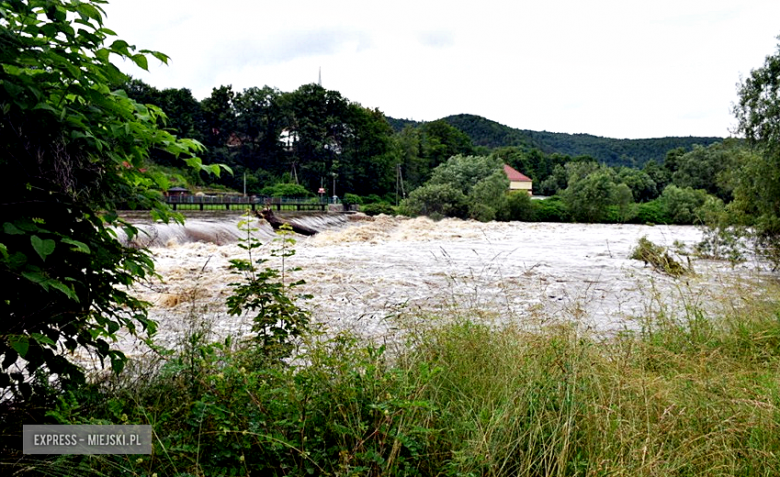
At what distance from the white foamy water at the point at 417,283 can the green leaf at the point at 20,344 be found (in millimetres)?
1731

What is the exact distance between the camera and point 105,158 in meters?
2.32

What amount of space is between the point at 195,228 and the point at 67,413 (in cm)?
1968

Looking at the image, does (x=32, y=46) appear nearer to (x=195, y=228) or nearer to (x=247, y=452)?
(x=247, y=452)

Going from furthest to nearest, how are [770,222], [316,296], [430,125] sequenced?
[430,125] < [770,222] < [316,296]

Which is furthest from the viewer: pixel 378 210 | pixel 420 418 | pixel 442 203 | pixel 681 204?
pixel 681 204

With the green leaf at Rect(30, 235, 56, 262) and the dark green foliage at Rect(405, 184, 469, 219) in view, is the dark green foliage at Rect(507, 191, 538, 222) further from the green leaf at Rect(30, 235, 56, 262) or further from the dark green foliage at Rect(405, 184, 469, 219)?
the green leaf at Rect(30, 235, 56, 262)

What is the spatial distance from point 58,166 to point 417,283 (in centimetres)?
1026

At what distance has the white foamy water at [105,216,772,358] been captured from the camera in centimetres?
670

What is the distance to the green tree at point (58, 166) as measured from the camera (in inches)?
77.3

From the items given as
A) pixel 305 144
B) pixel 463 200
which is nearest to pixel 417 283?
pixel 463 200

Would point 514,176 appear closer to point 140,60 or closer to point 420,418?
point 420,418

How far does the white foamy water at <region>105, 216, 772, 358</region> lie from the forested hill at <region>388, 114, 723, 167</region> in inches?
4280

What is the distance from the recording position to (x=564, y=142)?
149375mm

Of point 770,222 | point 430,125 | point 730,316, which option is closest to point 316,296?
point 730,316
